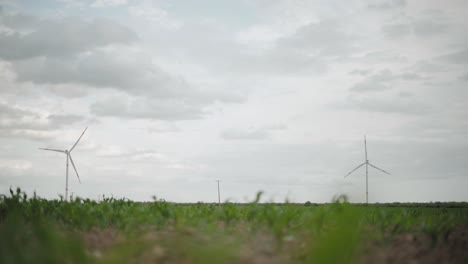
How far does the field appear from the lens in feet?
13.4

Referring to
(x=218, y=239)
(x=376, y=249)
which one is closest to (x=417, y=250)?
(x=376, y=249)

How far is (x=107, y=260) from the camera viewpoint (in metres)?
3.74

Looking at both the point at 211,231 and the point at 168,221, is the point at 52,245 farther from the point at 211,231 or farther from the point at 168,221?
the point at 168,221

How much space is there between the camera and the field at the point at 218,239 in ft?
13.4

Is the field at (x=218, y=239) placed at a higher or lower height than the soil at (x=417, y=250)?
higher

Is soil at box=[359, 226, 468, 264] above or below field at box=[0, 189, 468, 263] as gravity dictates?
below

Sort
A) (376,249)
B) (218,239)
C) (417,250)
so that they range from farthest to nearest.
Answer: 1. (417,250)
2. (376,249)
3. (218,239)

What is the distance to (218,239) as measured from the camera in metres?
5.34

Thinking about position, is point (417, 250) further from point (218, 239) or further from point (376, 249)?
point (218, 239)

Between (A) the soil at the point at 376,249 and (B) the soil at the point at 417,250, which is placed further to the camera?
(B) the soil at the point at 417,250

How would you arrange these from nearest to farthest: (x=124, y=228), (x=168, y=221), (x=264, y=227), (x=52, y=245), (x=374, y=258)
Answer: (x=52, y=245) → (x=374, y=258) → (x=264, y=227) → (x=124, y=228) → (x=168, y=221)

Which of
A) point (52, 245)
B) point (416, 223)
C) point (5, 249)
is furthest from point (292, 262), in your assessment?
point (416, 223)

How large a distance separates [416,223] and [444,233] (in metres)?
2.40

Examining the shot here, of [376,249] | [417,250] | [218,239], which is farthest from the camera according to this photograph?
[417,250]
